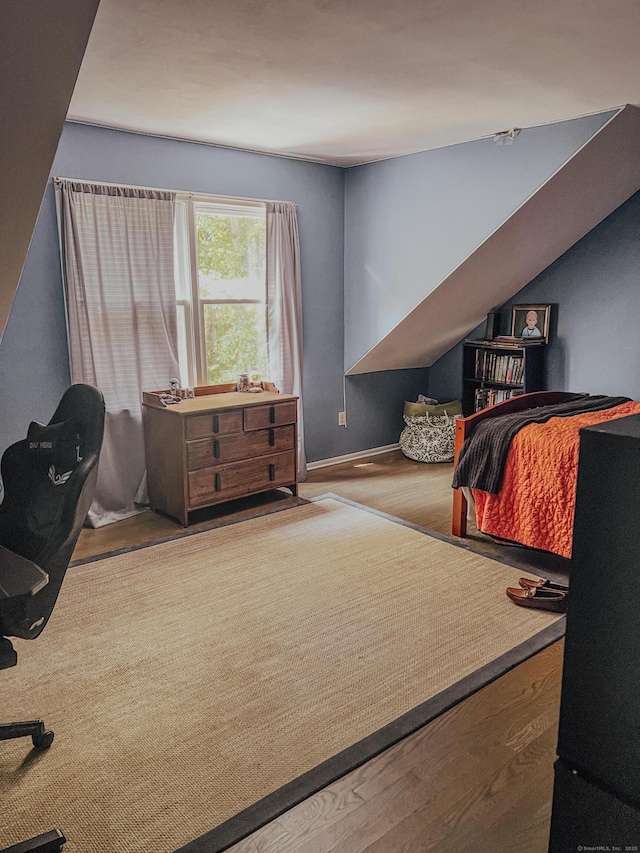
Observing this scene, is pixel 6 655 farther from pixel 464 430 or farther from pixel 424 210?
pixel 424 210

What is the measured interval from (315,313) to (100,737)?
3456mm

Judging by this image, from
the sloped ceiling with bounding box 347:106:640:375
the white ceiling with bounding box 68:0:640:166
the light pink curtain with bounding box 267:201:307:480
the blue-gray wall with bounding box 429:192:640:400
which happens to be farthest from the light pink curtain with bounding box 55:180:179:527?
the blue-gray wall with bounding box 429:192:640:400

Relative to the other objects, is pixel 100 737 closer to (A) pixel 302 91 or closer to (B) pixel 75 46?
(B) pixel 75 46

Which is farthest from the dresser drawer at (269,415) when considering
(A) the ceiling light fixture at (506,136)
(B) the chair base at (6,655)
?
(B) the chair base at (6,655)

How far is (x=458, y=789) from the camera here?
5.97 feet

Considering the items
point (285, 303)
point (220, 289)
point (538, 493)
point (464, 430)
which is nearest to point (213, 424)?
point (220, 289)

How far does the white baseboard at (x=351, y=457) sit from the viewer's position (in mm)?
5117

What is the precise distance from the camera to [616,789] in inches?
24.0

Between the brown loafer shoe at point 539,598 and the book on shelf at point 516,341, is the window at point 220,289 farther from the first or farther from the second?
the brown loafer shoe at point 539,598

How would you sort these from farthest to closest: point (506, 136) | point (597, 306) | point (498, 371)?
point (498, 371)
point (597, 306)
point (506, 136)

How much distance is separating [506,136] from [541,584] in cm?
252

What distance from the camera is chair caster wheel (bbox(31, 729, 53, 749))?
1971 millimetres

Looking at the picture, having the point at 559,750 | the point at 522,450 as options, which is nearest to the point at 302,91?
the point at 522,450

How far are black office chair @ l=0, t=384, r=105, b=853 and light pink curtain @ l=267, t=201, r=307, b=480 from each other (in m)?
2.66
